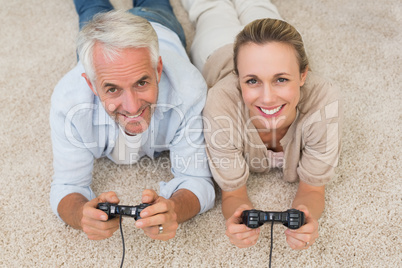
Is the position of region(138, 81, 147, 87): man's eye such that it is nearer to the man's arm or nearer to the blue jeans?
the man's arm

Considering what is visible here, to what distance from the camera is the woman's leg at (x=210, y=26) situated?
142 centimetres

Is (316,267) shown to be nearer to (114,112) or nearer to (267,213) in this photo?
(267,213)

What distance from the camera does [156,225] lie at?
0.98 meters

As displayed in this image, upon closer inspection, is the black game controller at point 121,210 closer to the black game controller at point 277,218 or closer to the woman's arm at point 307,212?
the black game controller at point 277,218

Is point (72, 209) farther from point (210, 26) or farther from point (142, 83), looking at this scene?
point (210, 26)

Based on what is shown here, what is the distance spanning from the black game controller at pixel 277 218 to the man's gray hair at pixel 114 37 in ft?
1.44

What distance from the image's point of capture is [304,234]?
3.19 ft

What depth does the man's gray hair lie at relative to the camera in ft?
3.10

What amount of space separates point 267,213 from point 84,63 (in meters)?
0.56

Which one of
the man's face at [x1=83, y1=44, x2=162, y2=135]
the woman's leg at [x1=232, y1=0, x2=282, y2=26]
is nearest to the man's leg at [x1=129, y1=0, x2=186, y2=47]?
the woman's leg at [x1=232, y1=0, x2=282, y2=26]

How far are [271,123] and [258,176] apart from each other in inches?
10.4

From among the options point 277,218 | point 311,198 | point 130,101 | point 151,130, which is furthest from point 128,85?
point 311,198

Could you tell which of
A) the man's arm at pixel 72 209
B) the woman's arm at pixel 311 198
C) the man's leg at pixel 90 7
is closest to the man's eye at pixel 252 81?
the woman's arm at pixel 311 198

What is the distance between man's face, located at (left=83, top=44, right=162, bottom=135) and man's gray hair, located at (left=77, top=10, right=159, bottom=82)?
0.5 inches
